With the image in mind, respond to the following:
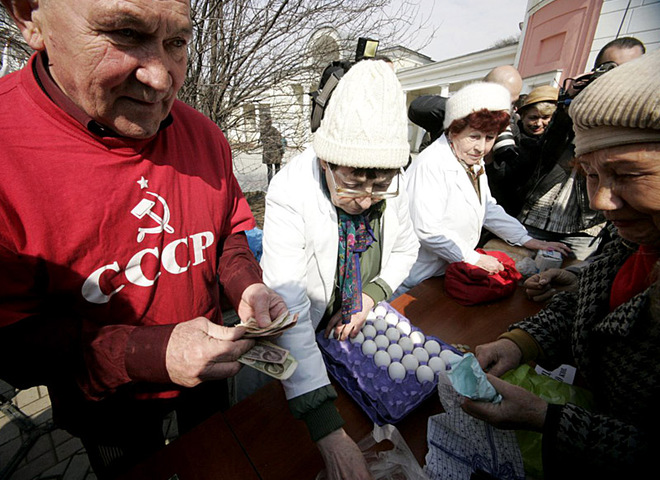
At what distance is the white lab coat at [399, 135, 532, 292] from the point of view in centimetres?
254

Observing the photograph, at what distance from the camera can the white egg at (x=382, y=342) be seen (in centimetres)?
165

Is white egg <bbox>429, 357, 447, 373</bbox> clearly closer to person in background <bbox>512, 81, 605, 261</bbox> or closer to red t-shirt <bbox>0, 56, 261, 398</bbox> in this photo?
red t-shirt <bbox>0, 56, 261, 398</bbox>

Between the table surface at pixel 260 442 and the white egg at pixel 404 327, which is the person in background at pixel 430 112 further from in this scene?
the table surface at pixel 260 442

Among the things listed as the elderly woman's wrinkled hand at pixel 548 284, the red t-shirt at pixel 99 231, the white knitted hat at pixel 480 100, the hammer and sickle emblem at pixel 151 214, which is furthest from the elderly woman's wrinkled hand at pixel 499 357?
the white knitted hat at pixel 480 100

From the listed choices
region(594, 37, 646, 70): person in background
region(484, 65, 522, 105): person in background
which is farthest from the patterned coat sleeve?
region(594, 37, 646, 70): person in background

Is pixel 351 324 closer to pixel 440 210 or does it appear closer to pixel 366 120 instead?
pixel 366 120

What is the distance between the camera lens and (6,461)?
7.94 ft

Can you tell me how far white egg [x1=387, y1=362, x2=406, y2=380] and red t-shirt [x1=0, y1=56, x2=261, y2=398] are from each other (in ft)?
3.30

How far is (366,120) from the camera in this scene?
137 centimetres

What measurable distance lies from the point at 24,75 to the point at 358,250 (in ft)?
5.15

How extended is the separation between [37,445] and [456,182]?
14.1 ft

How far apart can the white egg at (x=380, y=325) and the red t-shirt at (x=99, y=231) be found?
102cm

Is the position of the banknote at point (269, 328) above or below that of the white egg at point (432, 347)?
above

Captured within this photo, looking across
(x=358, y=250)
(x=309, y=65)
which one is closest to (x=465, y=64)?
(x=309, y=65)
